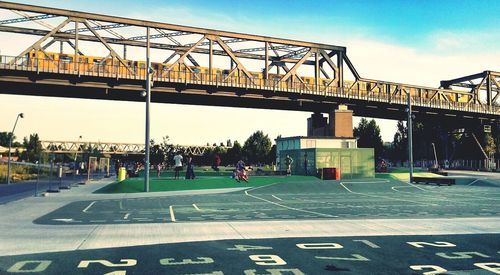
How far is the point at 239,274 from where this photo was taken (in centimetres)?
722

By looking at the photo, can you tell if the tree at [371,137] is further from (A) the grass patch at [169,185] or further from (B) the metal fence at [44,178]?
(A) the grass patch at [169,185]

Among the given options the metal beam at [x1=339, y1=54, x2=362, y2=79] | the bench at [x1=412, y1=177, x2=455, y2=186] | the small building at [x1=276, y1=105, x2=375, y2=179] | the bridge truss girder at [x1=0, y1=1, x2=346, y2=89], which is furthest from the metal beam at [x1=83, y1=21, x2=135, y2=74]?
the bench at [x1=412, y1=177, x2=455, y2=186]

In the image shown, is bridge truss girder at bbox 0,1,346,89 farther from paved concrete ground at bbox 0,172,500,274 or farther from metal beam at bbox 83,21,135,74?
paved concrete ground at bbox 0,172,500,274

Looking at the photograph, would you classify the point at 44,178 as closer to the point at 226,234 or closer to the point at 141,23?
the point at 141,23

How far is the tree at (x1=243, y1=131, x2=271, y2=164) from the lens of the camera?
396ft

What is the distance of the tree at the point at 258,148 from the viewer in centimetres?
12081

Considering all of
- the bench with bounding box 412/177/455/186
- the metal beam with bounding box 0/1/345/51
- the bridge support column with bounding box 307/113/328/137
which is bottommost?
the bench with bounding box 412/177/455/186

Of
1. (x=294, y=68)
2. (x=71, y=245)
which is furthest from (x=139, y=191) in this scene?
(x=294, y=68)

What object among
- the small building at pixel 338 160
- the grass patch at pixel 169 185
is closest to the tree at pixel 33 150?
the small building at pixel 338 160

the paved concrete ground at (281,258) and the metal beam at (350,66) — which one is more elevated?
the metal beam at (350,66)

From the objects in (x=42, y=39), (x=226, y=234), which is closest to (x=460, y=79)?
(x=42, y=39)

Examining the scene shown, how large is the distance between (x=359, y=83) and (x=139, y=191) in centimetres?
6321

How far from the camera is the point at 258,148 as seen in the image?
121 m

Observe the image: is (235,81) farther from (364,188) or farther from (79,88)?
(364,188)
